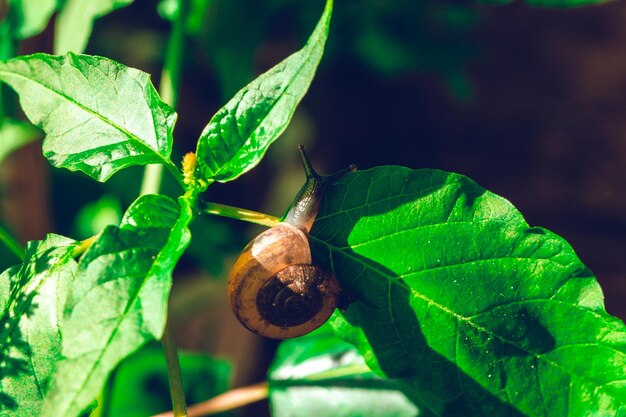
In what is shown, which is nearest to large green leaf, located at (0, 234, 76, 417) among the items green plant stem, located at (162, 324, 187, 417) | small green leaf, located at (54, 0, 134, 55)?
green plant stem, located at (162, 324, 187, 417)

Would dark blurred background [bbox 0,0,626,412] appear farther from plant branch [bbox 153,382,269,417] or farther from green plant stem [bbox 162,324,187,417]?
green plant stem [bbox 162,324,187,417]

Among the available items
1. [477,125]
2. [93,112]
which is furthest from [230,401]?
[477,125]

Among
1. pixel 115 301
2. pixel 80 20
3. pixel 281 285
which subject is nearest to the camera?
pixel 115 301

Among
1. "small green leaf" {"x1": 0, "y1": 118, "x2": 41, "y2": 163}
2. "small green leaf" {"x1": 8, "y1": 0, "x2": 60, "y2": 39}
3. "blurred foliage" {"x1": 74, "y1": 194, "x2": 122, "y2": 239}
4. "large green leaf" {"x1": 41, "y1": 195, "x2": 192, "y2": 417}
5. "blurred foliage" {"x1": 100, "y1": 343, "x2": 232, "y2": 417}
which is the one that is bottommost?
"blurred foliage" {"x1": 100, "y1": 343, "x2": 232, "y2": 417}

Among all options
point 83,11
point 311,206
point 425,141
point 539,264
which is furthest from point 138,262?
point 425,141

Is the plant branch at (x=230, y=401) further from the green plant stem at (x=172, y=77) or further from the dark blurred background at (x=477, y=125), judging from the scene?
the dark blurred background at (x=477, y=125)

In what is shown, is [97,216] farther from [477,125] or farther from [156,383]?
[477,125]

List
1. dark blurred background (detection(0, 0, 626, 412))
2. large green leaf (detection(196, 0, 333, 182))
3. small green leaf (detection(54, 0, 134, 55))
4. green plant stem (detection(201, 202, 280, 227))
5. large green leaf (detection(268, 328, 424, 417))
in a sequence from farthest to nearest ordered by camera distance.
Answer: dark blurred background (detection(0, 0, 626, 412)) < large green leaf (detection(268, 328, 424, 417)) < small green leaf (detection(54, 0, 134, 55)) < green plant stem (detection(201, 202, 280, 227)) < large green leaf (detection(196, 0, 333, 182))
